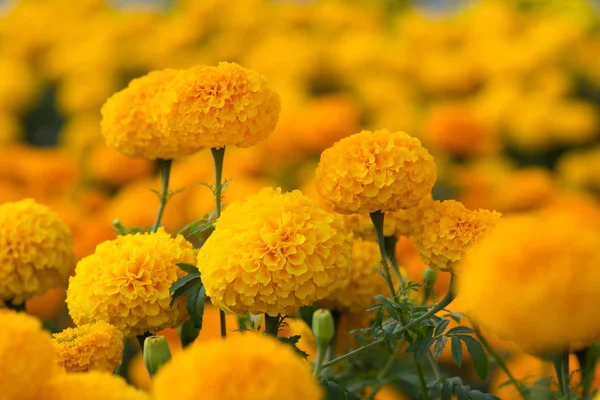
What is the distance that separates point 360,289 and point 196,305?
31 centimetres

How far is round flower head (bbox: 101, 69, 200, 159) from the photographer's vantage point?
1.21 metres

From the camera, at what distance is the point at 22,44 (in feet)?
13.4

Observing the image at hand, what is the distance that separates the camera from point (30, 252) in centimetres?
121

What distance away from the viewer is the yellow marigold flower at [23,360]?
697 mm

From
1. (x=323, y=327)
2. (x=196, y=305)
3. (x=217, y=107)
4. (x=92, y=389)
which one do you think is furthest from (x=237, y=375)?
(x=217, y=107)

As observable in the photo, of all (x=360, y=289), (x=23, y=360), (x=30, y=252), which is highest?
(x=23, y=360)

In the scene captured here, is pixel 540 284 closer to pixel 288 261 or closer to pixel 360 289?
pixel 288 261

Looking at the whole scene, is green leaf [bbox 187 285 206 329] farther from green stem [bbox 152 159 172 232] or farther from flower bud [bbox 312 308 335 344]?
green stem [bbox 152 159 172 232]

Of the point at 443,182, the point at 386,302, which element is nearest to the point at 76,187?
the point at 443,182

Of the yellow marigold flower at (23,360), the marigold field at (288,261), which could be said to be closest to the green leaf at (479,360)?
the marigold field at (288,261)

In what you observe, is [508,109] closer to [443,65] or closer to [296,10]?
[443,65]

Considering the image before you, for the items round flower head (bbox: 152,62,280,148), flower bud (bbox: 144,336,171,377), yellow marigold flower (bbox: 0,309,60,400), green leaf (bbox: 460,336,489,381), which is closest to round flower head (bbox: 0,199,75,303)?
round flower head (bbox: 152,62,280,148)

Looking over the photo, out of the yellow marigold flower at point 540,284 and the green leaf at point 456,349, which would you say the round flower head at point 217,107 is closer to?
the green leaf at point 456,349

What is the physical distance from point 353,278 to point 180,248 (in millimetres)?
270
